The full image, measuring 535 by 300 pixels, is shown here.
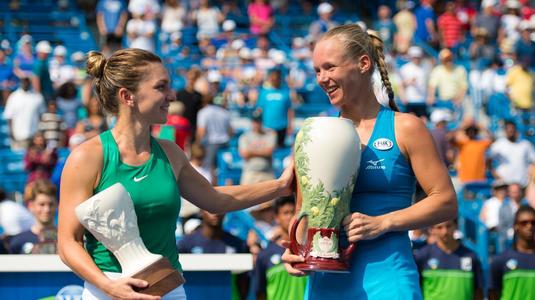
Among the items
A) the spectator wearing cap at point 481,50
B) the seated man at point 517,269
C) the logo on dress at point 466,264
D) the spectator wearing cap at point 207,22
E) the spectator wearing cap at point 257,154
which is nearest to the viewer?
A: the seated man at point 517,269

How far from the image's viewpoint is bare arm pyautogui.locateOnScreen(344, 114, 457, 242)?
4480 millimetres

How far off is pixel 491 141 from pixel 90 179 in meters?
10.8

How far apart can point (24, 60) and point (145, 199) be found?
12846 mm

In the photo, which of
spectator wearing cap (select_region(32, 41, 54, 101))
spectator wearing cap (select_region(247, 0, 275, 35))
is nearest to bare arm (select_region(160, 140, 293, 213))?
spectator wearing cap (select_region(32, 41, 54, 101))

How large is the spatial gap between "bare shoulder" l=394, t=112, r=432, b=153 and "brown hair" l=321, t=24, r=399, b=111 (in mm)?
249

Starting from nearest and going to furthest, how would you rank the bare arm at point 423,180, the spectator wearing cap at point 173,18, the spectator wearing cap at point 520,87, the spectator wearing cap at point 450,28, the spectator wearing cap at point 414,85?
the bare arm at point 423,180 < the spectator wearing cap at point 414,85 < the spectator wearing cap at point 520,87 < the spectator wearing cap at point 173,18 < the spectator wearing cap at point 450,28

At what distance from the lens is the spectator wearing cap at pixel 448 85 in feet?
53.8

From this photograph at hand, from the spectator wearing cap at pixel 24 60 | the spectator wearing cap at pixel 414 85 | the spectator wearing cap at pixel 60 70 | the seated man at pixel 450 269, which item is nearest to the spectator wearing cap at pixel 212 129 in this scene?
the spectator wearing cap at pixel 60 70

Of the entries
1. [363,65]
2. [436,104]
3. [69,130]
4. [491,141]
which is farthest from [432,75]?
[363,65]

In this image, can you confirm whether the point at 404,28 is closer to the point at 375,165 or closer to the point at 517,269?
the point at 517,269

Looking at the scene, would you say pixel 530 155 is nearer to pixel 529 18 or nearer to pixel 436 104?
pixel 436 104

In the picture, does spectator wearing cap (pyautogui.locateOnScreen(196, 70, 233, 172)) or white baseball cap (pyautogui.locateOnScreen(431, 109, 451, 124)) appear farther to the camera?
white baseball cap (pyautogui.locateOnScreen(431, 109, 451, 124))

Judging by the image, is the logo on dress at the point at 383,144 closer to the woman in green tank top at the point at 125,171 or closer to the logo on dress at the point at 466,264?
the woman in green tank top at the point at 125,171

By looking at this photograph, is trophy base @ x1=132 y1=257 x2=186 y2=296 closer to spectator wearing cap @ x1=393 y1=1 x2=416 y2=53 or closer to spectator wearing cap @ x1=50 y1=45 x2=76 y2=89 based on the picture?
spectator wearing cap @ x1=50 y1=45 x2=76 y2=89
